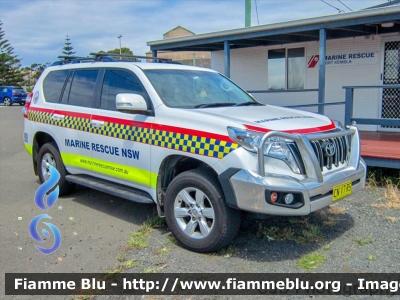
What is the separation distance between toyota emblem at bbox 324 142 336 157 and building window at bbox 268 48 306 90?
A: 8088 millimetres

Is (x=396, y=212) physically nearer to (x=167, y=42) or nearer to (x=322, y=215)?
(x=322, y=215)

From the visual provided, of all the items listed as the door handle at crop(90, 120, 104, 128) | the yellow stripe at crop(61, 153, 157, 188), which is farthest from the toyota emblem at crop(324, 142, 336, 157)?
the door handle at crop(90, 120, 104, 128)

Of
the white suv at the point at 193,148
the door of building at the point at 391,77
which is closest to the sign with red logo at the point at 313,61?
the door of building at the point at 391,77

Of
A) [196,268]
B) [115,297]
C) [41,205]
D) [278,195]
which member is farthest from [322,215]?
[41,205]

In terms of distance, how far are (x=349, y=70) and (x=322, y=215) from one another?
6.81m

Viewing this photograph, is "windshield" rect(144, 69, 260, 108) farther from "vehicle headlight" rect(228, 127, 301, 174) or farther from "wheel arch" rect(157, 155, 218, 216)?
"vehicle headlight" rect(228, 127, 301, 174)

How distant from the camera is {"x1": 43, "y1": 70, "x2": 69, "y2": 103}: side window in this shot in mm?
6070

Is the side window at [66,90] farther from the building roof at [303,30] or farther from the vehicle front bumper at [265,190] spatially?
the building roof at [303,30]

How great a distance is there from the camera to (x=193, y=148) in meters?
4.04

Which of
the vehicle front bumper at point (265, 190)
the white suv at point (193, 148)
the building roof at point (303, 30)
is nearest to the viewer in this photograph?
the vehicle front bumper at point (265, 190)

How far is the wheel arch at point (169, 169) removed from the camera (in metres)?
4.38

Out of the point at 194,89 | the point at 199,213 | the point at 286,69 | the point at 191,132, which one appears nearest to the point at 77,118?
the point at 194,89

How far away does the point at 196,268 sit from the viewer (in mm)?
3736

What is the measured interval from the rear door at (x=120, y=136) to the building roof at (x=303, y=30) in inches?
206
